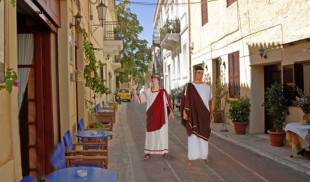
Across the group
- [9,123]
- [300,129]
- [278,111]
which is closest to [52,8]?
[9,123]

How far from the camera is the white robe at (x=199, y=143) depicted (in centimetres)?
576

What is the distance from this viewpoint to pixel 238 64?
10258 millimetres

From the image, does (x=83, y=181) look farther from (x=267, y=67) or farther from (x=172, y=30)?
(x=172, y=30)

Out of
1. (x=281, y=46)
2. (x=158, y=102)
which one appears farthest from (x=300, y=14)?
(x=158, y=102)

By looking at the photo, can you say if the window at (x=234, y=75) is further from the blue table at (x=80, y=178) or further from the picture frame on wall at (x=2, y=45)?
the picture frame on wall at (x=2, y=45)

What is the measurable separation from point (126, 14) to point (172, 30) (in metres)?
12.2

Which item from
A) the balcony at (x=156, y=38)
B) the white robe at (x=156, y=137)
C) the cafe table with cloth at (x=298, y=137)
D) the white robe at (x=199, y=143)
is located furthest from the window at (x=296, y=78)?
the balcony at (x=156, y=38)

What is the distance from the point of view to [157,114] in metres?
6.24

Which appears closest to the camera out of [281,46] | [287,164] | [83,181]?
[83,181]

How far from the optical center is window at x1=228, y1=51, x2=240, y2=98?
34.1 feet

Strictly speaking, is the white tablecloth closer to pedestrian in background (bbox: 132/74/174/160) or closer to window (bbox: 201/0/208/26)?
pedestrian in background (bbox: 132/74/174/160)

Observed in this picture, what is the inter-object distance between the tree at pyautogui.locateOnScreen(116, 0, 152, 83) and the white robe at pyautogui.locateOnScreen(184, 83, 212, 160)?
2479 cm

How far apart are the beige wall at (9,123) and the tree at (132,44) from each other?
27485mm

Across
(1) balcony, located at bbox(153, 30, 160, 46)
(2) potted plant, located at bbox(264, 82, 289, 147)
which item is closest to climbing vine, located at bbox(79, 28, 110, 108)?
(2) potted plant, located at bbox(264, 82, 289, 147)
